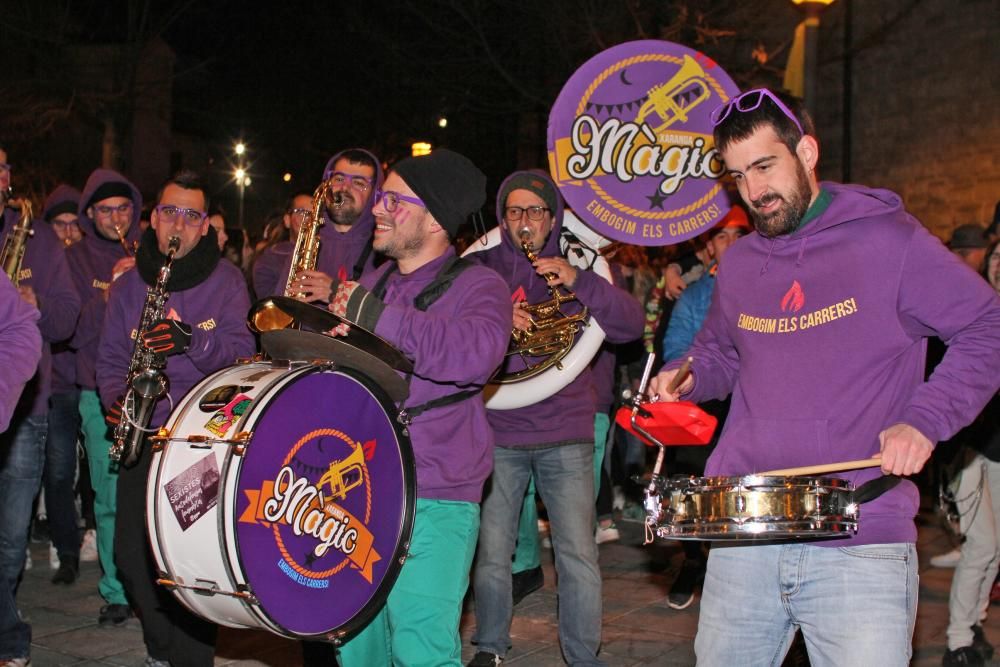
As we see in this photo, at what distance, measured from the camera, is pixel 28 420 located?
6039 mm

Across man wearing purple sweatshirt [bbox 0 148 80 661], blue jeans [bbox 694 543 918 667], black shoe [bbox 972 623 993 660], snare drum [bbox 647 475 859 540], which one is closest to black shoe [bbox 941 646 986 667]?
black shoe [bbox 972 623 993 660]

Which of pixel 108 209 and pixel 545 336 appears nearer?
pixel 545 336

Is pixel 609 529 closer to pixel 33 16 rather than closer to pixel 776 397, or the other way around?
pixel 776 397

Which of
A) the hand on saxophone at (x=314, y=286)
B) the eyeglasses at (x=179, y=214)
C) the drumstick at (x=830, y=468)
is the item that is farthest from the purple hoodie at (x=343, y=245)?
the drumstick at (x=830, y=468)

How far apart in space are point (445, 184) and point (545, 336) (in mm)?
1753

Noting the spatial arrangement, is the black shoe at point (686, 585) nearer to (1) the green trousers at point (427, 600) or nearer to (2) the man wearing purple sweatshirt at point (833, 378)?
(1) the green trousers at point (427, 600)

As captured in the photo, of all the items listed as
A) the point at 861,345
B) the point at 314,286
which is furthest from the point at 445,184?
the point at 861,345

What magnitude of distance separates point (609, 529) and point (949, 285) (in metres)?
6.21

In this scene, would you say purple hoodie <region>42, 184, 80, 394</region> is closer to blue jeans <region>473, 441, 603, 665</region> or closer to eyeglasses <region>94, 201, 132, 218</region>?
eyeglasses <region>94, 201, 132, 218</region>

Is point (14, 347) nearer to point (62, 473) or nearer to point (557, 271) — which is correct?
point (557, 271)

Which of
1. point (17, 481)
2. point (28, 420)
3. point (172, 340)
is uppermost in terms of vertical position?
point (172, 340)

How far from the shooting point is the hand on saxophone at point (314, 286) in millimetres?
3973

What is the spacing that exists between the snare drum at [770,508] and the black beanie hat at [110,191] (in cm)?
561

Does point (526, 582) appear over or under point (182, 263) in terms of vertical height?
under
